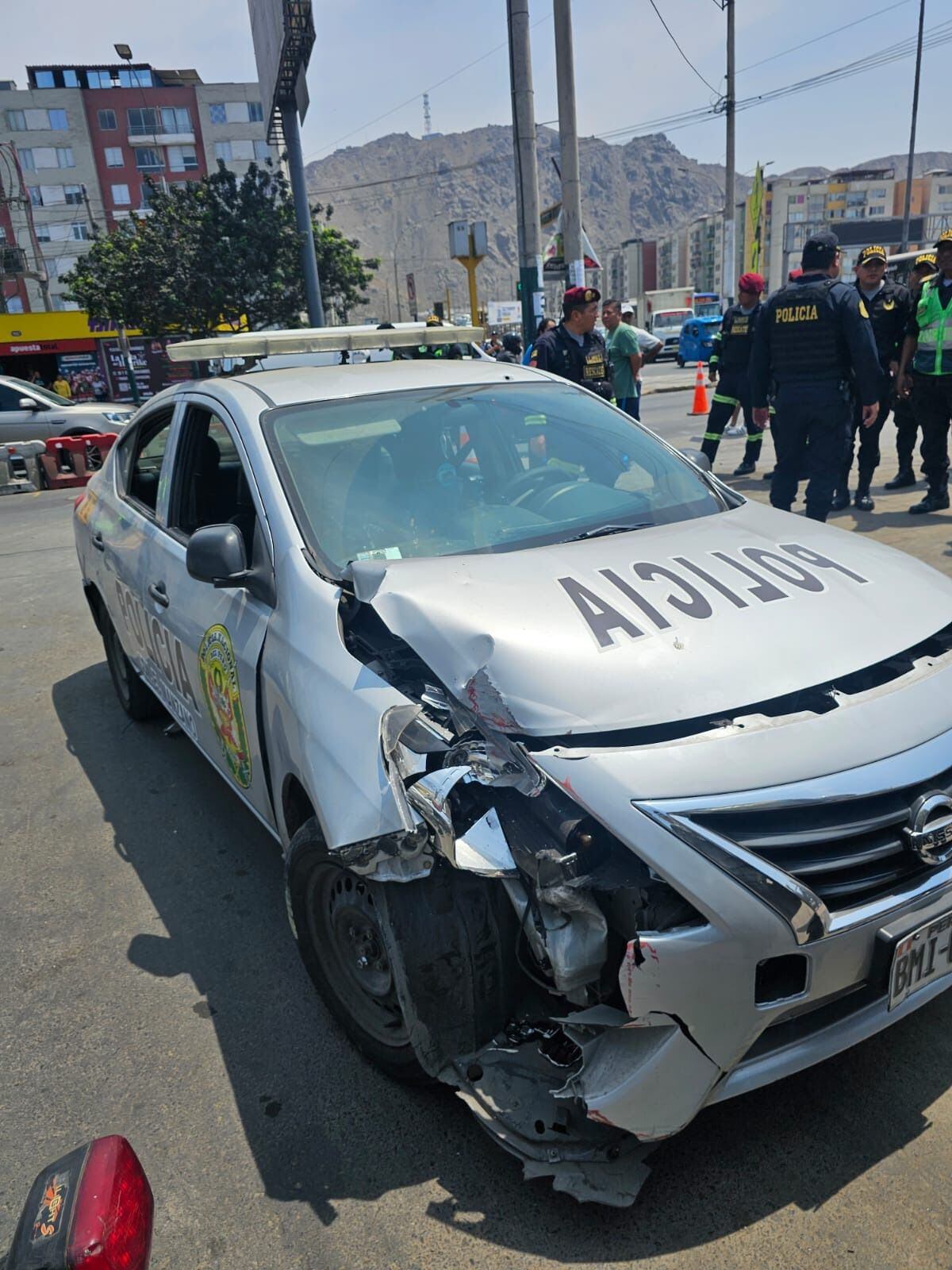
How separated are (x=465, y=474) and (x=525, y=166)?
1239 centimetres

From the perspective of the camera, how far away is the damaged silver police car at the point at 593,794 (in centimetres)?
178

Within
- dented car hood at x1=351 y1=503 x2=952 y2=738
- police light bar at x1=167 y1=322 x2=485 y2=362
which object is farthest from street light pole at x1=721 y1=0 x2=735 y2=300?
dented car hood at x1=351 y1=503 x2=952 y2=738

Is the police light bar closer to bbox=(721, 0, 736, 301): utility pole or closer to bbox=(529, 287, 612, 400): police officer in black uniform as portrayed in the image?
bbox=(529, 287, 612, 400): police officer in black uniform

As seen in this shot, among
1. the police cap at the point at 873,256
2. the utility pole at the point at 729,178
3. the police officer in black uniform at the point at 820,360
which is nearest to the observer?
the police officer in black uniform at the point at 820,360

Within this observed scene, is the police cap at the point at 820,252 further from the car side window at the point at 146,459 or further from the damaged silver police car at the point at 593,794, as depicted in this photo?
the car side window at the point at 146,459

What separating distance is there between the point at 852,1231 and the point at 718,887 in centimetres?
85

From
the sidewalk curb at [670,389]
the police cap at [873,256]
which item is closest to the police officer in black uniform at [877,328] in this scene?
the police cap at [873,256]

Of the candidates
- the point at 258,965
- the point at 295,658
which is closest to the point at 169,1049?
the point at 258,965

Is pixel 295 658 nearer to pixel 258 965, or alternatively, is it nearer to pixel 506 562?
pixel 506 562

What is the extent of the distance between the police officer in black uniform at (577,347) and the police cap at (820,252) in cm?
173

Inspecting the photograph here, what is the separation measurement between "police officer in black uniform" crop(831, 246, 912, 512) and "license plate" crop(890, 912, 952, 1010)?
6.27 m

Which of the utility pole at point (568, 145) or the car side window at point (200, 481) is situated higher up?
the utility pole at point (568, 145)

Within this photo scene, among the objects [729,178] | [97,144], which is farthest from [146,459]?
[97,144]

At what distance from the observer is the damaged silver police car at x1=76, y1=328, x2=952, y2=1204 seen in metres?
1.78
